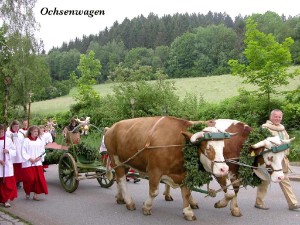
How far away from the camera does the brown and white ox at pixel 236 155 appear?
7.08 meters

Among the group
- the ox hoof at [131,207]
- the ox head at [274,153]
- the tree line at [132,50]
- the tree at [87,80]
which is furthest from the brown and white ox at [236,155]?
the tree at [87,80]

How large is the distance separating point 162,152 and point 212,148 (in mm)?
996

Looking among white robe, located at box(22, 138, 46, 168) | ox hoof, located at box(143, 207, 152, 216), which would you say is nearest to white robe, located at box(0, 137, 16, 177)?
white robe, located at box(22, 138, 46, 168)

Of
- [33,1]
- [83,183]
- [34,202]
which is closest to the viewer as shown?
[34,202]

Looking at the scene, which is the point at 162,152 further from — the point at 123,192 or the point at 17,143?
the point at 17,143

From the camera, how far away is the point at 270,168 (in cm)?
712

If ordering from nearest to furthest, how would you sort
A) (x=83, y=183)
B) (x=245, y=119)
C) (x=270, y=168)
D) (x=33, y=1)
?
(x=270, y=168) < (x=83, y=183) < (x=245, y=119) < (x=33, y=1)

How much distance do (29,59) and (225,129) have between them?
3732 cm

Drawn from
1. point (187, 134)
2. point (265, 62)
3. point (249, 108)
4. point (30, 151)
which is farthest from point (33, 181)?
point (249, 108)

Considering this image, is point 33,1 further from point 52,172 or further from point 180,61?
point 180,61

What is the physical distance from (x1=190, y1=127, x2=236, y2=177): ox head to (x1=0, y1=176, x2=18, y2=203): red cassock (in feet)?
13.5

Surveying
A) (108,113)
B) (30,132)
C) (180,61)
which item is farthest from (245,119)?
(180,61)

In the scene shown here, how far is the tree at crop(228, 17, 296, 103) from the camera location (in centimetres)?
1923

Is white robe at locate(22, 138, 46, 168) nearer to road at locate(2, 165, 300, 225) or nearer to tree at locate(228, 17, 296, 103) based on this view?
road at locate(2, 165, 300, 225)
